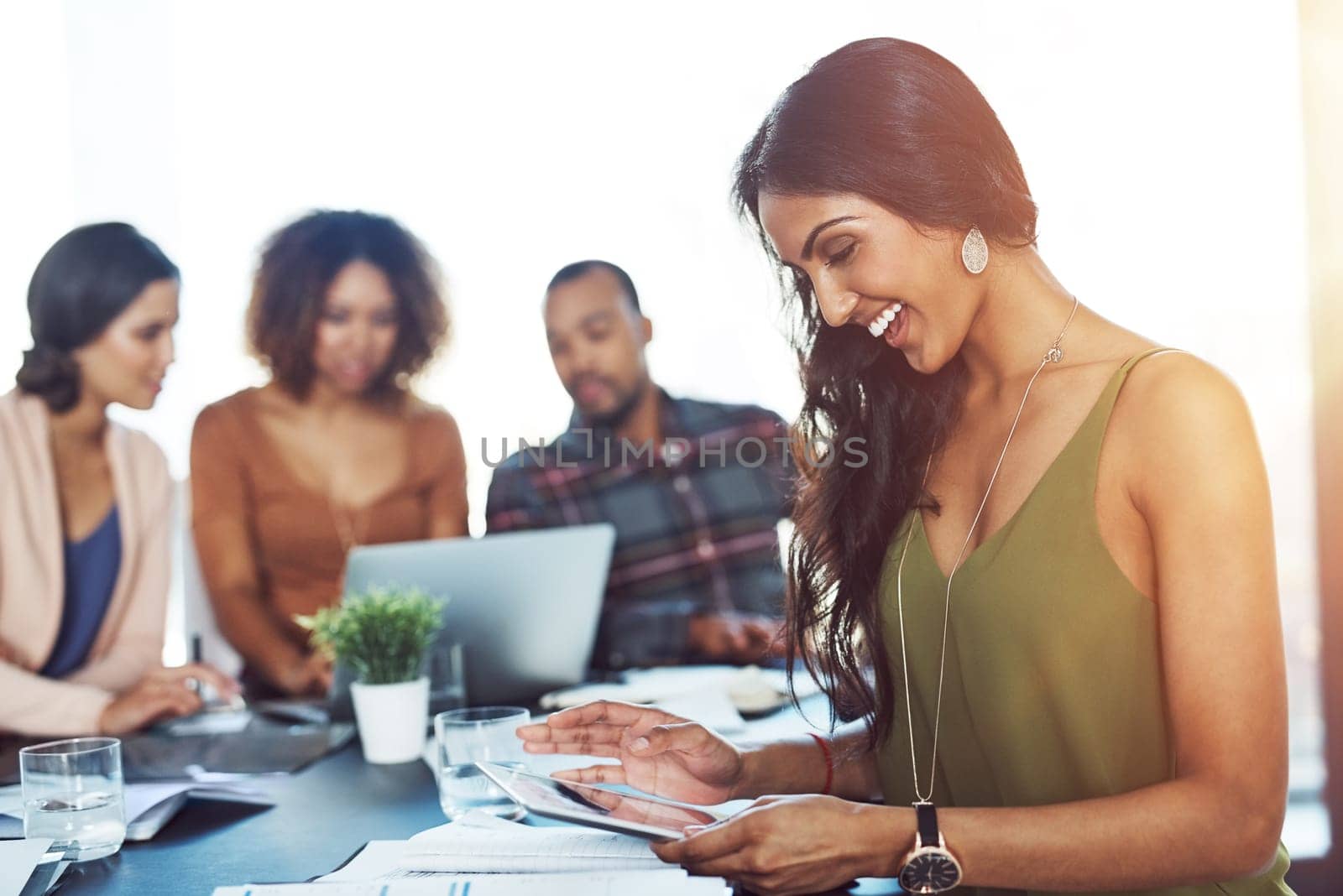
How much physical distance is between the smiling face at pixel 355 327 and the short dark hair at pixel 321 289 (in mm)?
25

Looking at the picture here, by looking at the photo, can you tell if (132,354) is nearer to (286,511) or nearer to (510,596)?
(286,511)

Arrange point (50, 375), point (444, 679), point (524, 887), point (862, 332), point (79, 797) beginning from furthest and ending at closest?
point (50, 375) → point (444, 679) → point (862, 332) → point (79, 797) → point (524, 887)

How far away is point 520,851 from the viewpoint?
1052 millimetres

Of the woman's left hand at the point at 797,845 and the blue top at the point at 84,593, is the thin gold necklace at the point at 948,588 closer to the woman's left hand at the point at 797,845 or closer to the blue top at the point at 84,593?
the woman's left hand at the point at 797,845

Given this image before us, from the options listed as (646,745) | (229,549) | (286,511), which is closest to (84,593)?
(229,549)

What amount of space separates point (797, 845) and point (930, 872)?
13cm

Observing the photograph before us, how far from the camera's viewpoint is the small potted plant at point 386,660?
60.8 inches

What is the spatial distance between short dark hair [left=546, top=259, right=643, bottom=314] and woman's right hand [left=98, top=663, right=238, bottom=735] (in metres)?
1.43

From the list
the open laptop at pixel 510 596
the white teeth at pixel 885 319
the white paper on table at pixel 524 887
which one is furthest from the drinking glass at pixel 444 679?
the white teeth at pixel 885 319

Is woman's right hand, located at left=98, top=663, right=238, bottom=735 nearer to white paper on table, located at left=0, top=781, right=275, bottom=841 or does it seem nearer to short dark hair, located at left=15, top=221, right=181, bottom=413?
white paper on table, located at left=0, top=781, right=275, bottom=841

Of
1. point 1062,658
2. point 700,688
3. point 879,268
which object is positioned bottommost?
point 700,688

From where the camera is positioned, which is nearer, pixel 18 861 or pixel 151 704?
pixel 18 861

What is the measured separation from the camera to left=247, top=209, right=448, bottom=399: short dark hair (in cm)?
292

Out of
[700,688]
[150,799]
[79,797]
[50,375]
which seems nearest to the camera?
[79,797]
